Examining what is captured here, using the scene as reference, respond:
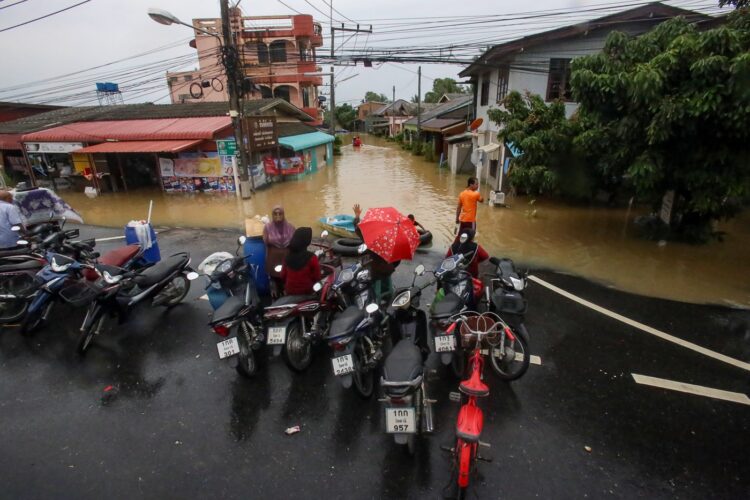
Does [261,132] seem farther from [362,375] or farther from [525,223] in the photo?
[362,375]

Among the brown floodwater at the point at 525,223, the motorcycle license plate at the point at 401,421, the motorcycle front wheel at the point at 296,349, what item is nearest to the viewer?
the motorcycle license plate at the point at 401,421

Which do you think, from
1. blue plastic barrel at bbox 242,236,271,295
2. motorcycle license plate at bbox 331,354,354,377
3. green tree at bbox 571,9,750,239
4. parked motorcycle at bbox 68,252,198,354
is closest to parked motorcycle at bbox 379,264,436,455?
motorcycle license plate at bbox 331,354,354,377

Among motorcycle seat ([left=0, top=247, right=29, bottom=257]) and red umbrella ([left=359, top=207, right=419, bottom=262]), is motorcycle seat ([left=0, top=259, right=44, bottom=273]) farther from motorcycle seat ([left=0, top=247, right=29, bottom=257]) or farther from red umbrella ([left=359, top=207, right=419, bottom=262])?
red umbrella ([left=359, top=207, right=419, bottom=262])

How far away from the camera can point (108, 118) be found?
20125mm

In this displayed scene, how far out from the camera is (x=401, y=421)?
124 inches

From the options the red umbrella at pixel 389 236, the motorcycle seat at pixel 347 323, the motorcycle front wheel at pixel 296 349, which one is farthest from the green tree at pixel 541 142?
the motorcycle front wheel at pixel 296 349

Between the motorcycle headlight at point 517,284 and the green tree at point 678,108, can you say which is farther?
the green tree at point 678,108

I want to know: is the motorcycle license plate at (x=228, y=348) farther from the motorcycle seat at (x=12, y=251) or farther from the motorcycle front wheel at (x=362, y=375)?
the motorcycle seat at (x=12, y=251)

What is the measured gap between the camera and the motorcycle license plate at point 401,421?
10.3 feet

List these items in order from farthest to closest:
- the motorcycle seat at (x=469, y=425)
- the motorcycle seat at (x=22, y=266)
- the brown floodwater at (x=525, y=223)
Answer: the brown floodwater at (x=525, y=223) → the motorcycle seat at (x=22, y=266) → the motorcycle seat at (x=469, y=425)

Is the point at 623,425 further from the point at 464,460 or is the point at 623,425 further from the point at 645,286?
the point at 645,286

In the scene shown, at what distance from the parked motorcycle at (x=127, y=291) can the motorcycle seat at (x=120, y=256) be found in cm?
35

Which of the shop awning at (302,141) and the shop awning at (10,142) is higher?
the shop awning at (10,142)

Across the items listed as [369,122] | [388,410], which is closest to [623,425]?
[388,410]
